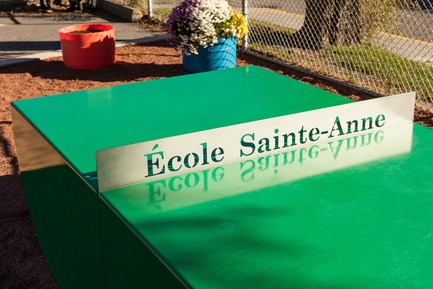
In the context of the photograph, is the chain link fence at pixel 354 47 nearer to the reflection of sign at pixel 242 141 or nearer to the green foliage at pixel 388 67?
the green foliage at pixel 388 67

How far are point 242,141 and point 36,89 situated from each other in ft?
19.5

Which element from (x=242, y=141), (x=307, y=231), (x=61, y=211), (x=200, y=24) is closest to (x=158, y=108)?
(x=61, y=211)

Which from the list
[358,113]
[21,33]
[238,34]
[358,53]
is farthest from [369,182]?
[21,33]

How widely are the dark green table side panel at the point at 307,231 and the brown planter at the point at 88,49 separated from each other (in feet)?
21.1

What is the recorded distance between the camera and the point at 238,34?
8344mm

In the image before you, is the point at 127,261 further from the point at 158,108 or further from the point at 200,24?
the point at 200,24

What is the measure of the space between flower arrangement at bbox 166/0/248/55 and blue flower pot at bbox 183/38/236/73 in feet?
0.29

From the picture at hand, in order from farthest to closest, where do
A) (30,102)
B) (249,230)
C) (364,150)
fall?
(30,102), (364,150), (249,230)

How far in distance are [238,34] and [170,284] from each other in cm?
671

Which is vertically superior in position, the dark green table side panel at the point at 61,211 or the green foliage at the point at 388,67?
the dark green table side panel at the point at 61,211

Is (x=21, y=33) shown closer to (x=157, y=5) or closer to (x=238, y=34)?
(x=157, y=5)

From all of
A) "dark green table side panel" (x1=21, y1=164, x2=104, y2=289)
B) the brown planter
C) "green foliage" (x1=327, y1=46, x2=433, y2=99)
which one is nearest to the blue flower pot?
the brown planter

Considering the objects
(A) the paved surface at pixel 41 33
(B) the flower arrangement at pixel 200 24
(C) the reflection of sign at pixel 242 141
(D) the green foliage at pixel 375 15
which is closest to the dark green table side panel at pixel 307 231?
(C) the reflection of sign at pixel 242 141

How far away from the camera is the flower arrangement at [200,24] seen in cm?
789
